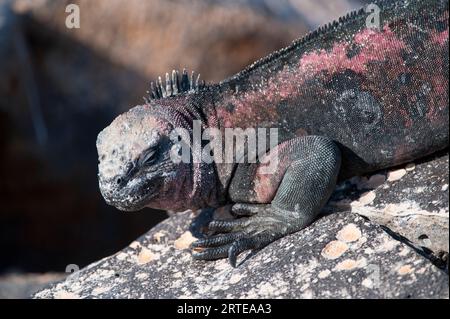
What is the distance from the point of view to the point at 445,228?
14.4ft

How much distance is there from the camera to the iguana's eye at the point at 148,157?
15.4ft

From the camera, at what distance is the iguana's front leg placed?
4668 millimetres

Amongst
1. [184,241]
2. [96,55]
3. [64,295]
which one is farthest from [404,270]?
[96,55]

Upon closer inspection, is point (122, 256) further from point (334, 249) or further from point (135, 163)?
point (334, 249)

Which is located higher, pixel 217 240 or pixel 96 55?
pixel 96 55

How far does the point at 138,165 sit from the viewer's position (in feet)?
15.3

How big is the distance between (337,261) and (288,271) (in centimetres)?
27

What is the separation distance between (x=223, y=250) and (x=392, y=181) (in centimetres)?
111

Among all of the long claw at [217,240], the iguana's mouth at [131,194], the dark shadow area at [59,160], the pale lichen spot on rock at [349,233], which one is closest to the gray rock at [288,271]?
the pale lichen spot on rock at [349,233]

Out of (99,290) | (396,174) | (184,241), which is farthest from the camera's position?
(184,241)

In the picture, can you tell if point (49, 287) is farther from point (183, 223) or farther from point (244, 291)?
point (244, 291)

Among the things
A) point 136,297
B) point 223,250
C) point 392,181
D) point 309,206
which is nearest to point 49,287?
point 136,297

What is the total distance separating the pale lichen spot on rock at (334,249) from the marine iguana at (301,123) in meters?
0.28

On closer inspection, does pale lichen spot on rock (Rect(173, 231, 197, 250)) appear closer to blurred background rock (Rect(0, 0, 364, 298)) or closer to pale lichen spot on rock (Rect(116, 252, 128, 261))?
pale lichen spot on rock (Rect(116, 252, 128, 261))
